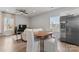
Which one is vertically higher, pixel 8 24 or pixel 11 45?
pixel 8 24

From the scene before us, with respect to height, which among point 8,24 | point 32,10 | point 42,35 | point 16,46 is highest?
point 32,10

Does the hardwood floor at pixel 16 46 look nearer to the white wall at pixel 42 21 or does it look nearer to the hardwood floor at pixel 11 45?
the hardwood floor at pixel 11 45

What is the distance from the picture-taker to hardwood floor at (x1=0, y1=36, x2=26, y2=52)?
1559mm

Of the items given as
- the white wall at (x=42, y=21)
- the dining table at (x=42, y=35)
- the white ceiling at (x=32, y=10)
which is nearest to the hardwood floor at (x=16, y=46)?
the dining table at (x=42, y=35)

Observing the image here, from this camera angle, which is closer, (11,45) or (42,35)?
(11,45)

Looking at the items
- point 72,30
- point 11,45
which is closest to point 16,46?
point 11,45

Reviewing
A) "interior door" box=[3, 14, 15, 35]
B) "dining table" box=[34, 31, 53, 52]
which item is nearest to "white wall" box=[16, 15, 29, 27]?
"interior door" box=[3, 14, 15, 35]

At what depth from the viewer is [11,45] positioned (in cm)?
157

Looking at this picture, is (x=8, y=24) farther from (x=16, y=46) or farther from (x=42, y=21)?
(x=42, y=21)

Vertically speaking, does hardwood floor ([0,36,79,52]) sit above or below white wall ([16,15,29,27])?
below

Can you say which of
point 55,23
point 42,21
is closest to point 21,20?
point 42,21

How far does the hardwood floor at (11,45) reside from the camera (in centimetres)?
156

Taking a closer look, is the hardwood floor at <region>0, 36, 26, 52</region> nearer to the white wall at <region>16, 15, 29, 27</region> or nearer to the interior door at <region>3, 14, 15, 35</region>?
the interior door at <region>3, 14, 15, 35</region>
